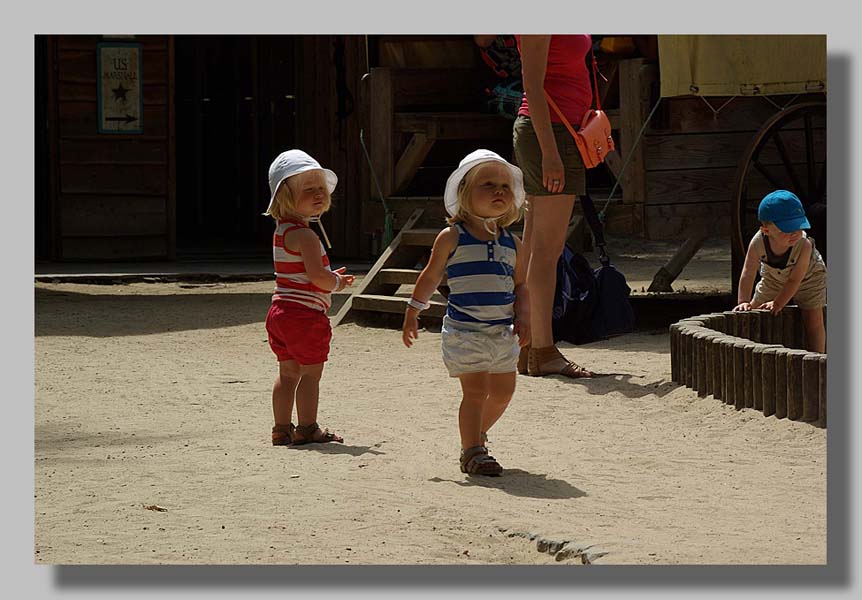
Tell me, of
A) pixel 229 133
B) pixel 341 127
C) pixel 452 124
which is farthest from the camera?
pixel 229 133

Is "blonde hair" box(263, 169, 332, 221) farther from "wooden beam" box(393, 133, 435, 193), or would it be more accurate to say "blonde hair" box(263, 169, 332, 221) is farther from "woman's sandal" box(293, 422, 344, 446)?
"wooden beam" box(393, 133, 435, 193)

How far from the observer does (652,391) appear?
22.3ft

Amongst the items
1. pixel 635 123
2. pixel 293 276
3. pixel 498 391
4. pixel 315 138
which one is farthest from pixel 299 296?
pixel 315 138

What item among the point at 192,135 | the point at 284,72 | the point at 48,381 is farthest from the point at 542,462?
the point at 192,135

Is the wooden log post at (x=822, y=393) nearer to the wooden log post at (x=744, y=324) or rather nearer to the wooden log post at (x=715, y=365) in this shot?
the wooden log post at (x=715, y=365)

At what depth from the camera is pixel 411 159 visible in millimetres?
10445

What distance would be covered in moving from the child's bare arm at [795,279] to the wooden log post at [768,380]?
3.91ft

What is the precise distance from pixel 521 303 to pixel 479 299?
18 centimetres

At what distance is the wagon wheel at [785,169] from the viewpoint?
30.3 feet

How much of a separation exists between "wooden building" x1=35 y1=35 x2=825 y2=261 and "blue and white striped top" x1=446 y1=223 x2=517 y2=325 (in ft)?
14.3

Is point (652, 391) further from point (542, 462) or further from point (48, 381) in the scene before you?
point (48, 381)

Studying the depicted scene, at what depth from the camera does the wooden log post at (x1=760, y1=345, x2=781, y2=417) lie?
19.5ft

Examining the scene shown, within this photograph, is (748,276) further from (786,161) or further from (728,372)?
(786,161)

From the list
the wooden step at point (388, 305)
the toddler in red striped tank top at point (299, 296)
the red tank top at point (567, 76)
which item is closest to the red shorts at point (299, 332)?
the toddler in red striped tank top at point (299, 296)
